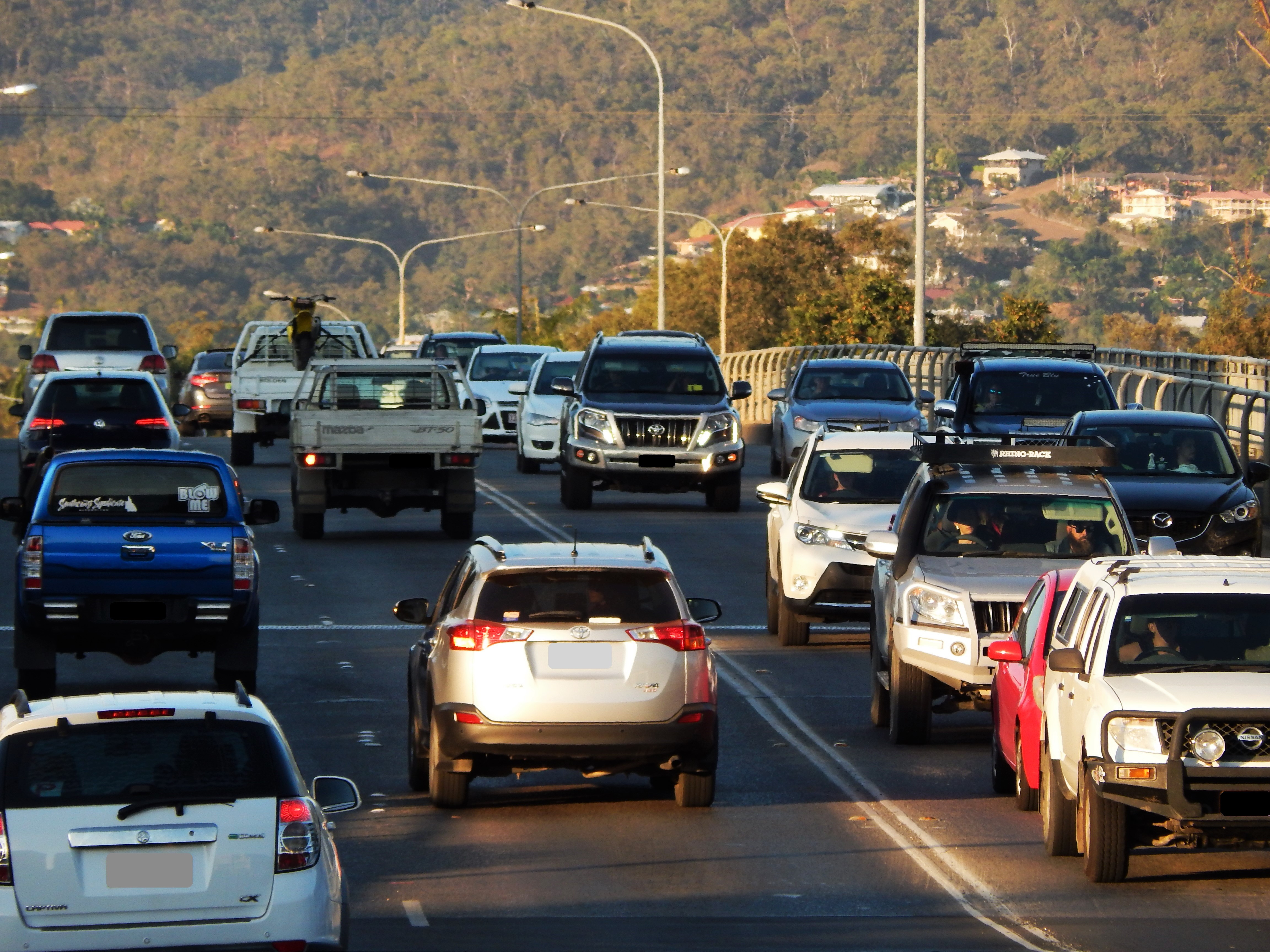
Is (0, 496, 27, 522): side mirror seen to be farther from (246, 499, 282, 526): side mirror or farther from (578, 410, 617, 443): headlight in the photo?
(578, 410, 617, 443): headlight

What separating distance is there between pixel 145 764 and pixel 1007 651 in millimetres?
5850

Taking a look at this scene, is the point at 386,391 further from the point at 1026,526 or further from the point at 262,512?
the point at 1026,526

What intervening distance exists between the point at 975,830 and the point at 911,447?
6.92m

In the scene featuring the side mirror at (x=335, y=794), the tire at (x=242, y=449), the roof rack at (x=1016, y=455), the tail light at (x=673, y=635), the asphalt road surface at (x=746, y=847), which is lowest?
the asphalt road surface at (x=746, y=847)

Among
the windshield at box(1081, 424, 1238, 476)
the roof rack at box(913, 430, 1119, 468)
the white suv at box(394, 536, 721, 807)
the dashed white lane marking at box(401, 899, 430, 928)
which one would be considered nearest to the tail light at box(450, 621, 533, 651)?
the white suv at box(394, 536, 721, 807)

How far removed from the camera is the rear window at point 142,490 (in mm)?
15547

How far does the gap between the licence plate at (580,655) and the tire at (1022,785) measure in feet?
7.23

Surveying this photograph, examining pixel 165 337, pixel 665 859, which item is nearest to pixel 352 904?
pixel 665 859

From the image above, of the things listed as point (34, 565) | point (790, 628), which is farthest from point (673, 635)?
point (790, 628)

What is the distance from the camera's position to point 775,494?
61.5ft

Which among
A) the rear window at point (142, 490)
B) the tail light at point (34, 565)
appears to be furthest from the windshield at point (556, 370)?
the tail light at point (34, 565)

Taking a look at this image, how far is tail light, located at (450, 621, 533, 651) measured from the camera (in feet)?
37.5

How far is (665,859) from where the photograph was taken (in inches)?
427

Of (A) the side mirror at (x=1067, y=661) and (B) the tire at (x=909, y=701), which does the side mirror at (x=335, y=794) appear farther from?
(B) the tire at (x=909, y=701)
